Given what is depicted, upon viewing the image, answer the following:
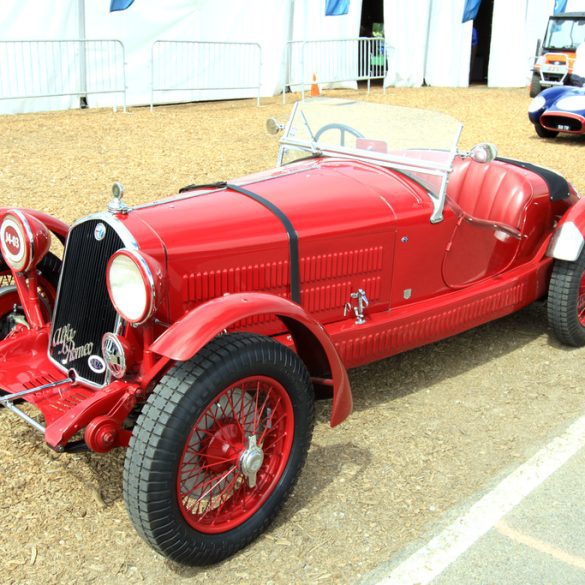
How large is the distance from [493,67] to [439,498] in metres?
16.6

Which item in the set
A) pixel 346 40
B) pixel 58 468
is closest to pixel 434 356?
pixel 58 468

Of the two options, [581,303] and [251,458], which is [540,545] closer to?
[251,458]

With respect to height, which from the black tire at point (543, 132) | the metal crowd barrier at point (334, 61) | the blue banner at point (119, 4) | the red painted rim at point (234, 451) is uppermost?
the blue banner at point (119, 4)

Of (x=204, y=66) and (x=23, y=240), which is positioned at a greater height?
(x=204, y=66)

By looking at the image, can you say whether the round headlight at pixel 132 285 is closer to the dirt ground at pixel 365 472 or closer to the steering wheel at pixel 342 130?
the dirt ground at pixel 365 472

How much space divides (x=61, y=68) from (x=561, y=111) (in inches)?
289

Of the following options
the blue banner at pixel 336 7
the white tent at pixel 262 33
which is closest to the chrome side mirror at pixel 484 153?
the white tent at pixel 262 33

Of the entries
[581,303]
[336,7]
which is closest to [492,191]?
[581,303]

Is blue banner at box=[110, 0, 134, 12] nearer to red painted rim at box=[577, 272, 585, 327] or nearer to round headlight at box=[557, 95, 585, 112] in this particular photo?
round headlight at box=[557, 95, 585, 112]

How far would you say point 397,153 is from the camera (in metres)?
3.77

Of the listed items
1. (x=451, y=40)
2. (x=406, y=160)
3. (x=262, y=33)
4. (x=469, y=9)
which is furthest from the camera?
(x=451, y=40)

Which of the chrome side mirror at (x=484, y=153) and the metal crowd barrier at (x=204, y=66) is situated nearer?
the chrome side mirror at (x=484, y=153)

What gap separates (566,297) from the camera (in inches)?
158

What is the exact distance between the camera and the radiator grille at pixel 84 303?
282cm
